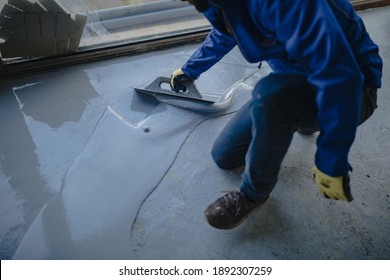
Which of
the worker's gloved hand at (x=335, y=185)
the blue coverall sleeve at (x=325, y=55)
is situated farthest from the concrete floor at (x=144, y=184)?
the blue coverall sleeve at (x=325, y=55)

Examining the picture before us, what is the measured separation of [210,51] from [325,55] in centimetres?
66

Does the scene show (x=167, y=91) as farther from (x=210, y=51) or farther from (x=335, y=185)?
(x=335, y=185)

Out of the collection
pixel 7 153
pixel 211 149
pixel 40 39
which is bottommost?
pixel 7 153

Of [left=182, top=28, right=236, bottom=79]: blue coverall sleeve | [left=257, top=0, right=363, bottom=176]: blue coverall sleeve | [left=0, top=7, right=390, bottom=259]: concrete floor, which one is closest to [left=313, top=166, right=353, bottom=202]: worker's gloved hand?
[left=257, top=0, right=363, bottom=176]: blue coverall sleeve

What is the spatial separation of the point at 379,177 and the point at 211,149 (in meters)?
0.71

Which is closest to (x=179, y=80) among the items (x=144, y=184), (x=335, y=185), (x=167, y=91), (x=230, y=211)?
(x=167, y=91)

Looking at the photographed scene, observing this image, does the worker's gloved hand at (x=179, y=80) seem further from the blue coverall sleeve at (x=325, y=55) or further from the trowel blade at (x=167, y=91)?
the blue coverall sleeve at (x=325, y=55)

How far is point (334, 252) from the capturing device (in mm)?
1118

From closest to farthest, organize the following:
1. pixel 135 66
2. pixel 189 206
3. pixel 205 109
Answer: pixel 189 206 → pixel 205 109 → pixel 135 66

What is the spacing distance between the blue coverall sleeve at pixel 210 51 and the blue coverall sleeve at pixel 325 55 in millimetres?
409

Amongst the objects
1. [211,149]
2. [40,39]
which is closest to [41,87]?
[40,39]

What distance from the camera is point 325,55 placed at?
0.79 m

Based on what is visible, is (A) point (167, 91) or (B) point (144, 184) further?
(A) point (167, 91)
